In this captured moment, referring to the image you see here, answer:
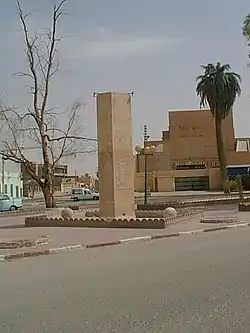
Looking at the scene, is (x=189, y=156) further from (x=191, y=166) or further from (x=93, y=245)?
(x=93, y=245)

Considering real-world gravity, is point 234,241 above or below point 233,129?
below

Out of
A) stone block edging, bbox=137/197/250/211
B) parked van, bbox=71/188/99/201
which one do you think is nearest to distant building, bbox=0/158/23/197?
parked van, bbox=71/188/99/201

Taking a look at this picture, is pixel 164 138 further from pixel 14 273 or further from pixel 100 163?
pixel 14 273

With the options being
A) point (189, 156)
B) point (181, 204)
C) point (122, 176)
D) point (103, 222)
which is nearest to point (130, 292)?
point (103, 222)

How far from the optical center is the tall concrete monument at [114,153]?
81.2 ft

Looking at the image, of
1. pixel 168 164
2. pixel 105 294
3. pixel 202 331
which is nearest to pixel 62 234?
pixel 105 294

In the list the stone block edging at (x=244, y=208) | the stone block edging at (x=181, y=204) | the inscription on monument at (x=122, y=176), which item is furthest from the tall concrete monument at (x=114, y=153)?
the stone block edging at (x=244, y=208)

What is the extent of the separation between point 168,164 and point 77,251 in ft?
208

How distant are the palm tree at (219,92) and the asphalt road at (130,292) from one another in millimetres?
45438

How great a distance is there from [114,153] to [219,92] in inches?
1476

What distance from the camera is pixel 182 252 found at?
14922mm

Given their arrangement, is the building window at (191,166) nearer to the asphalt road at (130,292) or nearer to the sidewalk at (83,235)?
the sidewalk at (83,235)

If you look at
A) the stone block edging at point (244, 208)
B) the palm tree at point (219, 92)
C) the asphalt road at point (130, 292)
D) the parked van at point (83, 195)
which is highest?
the palm tree at point (219, 92)

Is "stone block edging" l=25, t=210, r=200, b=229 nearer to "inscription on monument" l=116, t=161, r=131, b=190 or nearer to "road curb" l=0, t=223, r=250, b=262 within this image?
"road curb" l=0, t=223, r=250, b=262
